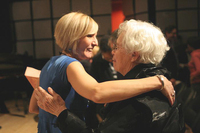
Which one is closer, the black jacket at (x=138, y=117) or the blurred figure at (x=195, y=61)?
the black jacket at (x=138, y=117)

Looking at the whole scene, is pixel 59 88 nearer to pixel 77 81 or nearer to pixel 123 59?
pixel 77 81

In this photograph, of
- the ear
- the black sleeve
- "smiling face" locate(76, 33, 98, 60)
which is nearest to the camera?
the black sleeve

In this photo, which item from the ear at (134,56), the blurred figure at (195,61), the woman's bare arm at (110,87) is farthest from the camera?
the blurred figure at (195,61)

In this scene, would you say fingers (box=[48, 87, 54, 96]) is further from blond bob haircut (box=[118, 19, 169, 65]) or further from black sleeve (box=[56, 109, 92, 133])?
blond bob haircut (box=[118, 19, 169, 65])

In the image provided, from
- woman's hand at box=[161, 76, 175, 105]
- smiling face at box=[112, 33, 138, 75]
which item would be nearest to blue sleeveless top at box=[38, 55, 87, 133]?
smiling face at box=[112, 33, 138, 75]

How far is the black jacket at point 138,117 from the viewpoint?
1.01 meters

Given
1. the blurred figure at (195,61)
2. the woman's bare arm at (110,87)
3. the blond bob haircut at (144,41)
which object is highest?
the blond bob haircut at (144,41)

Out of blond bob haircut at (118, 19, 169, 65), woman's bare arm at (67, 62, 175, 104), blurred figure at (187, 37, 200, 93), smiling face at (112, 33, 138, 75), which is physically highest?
blond bob haircut at (118, 19, 169, 65)

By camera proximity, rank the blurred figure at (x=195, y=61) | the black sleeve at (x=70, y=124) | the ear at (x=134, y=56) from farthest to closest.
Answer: the blurred figure at (x=195, y=61) < the ear at (x=134, y=56) < the black sleeve at (x=70, y=124)

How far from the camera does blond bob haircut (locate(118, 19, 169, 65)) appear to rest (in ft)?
3.80

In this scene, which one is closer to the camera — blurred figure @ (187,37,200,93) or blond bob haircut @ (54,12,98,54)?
blond bob haircut @ (54,12,98,54)

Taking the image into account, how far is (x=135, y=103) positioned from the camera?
1044mm

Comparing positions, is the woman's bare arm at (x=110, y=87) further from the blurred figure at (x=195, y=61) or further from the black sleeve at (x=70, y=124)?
the blurred figure at (x=195, y=61)

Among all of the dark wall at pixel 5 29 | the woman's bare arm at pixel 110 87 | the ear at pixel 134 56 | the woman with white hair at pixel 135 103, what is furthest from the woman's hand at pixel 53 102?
the dark wall at pixel 5 29
